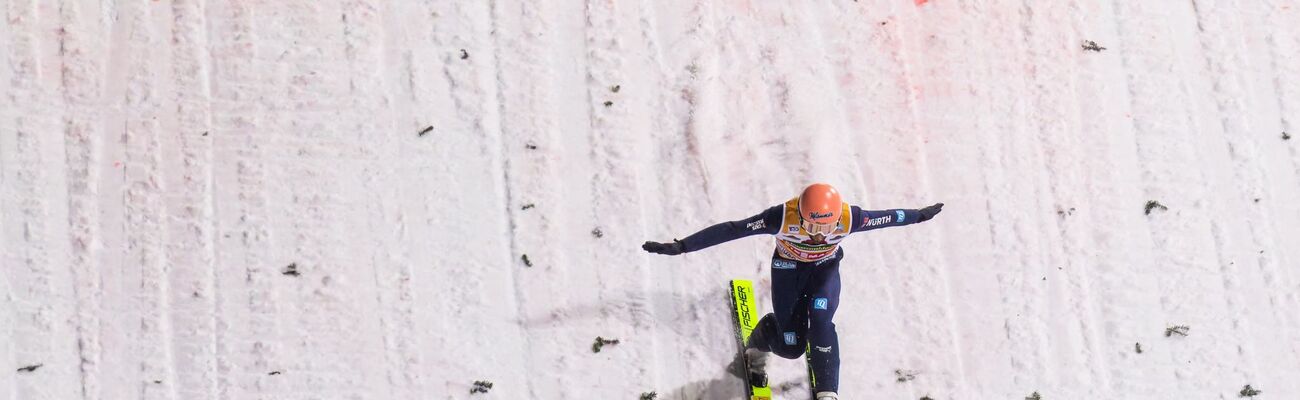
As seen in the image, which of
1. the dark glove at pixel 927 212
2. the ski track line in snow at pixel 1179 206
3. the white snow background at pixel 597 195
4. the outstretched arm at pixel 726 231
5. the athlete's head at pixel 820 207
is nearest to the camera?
the athlete's head at pixel 820 207

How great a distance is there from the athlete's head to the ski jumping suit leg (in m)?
0.47

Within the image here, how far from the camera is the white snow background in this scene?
21.1ft

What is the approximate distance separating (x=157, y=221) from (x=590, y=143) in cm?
249

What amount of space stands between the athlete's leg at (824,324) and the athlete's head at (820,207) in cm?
48

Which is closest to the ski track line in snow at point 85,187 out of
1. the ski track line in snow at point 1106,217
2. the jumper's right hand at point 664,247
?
the jumper's right hand at point 664,247

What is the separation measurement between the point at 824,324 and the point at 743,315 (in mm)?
810

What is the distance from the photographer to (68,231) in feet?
21.3

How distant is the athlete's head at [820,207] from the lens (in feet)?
17.5

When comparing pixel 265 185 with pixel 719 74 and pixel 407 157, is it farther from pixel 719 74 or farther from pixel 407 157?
pixel 719 74

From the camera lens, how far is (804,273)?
5863mm

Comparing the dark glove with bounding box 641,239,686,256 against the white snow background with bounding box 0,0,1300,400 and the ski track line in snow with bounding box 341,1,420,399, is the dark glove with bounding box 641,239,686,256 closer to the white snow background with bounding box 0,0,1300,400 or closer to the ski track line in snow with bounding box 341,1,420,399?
the white snow background with bounding box 0,0,1300,400

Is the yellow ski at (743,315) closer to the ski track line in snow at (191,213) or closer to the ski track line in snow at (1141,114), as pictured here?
the ski track line in snow at (1141,114)

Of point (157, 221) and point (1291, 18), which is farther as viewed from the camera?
point (1291, 18)

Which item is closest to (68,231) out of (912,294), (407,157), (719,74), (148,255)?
(148,255)
